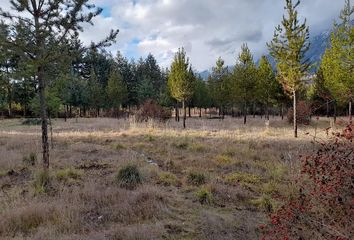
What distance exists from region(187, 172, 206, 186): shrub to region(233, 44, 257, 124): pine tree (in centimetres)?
2619

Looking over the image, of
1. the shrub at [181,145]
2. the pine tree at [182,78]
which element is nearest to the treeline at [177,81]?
the pine tree at [182,78]

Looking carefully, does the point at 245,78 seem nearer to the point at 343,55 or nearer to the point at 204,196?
the point at 343,55

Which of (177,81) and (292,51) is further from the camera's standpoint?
(177,81)

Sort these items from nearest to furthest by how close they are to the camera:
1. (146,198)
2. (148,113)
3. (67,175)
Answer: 1. (146,198)
2. (67,175)
3. (148,113)

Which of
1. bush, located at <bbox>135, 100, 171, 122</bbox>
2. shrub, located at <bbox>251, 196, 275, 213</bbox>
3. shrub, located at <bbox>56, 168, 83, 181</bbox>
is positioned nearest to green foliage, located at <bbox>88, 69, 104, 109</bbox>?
bush, located at <bbox>135, 100, 171, 122</bbox>

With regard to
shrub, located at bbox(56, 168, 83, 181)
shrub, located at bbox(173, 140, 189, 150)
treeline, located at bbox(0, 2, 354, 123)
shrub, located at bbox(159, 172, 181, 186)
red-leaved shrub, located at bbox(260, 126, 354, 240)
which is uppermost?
treeline, located at bbox(0, 2, 354, 123)

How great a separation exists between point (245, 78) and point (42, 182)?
29544 mm

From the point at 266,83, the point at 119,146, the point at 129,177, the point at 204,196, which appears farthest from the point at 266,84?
the point at 204,196

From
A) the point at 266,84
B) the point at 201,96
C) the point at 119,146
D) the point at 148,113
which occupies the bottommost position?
the point at 119,146

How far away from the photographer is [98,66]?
217 ft

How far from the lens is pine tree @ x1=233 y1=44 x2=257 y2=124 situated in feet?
113

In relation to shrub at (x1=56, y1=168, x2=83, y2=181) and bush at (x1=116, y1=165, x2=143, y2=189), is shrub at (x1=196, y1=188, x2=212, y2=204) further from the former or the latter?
shrub at (x1=56, y1=168, x2=83, y2=181)

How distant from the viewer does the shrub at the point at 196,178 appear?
849cm

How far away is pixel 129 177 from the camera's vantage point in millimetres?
8031
